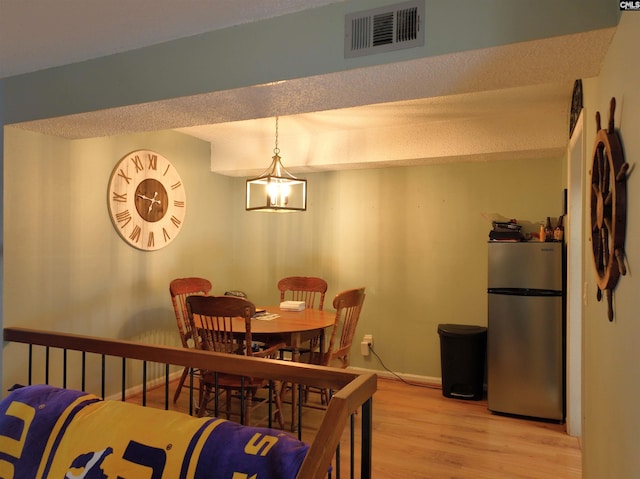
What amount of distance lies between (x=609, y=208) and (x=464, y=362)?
263cm

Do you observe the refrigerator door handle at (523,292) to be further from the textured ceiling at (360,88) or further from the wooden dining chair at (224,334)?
the wooden dining chair at (224,334)

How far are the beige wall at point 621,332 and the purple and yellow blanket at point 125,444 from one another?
3.15ft

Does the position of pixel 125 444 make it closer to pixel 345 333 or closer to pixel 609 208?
pixel 609 208

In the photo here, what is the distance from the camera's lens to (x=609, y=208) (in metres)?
1.52

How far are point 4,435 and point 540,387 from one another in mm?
3375

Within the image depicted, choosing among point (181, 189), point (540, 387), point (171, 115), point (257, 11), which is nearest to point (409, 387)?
point (540, 387)

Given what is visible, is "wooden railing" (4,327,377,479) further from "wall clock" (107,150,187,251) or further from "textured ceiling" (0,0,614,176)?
"wall clock" (107,150,187,251)

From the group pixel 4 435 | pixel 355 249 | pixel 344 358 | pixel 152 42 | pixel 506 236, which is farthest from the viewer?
pixel 355 249

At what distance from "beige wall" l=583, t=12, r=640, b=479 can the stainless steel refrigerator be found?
153 centimetres

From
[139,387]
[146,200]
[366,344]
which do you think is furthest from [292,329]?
[146,200]

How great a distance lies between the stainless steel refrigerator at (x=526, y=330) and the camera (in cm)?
343

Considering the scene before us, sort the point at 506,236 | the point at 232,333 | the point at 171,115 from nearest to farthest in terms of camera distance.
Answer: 1. the point at 171,115
2. the point at 232,333
3. the point at 506,236

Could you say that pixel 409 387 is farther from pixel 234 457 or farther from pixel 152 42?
pixel 152 42

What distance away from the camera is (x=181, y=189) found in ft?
14.5
